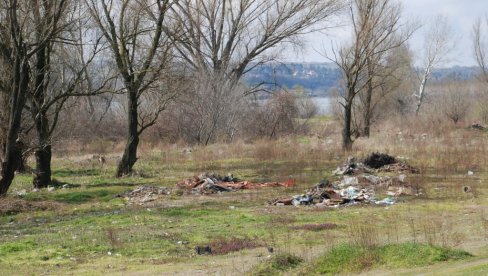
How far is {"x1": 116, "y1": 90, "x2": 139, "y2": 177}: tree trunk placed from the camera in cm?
2492

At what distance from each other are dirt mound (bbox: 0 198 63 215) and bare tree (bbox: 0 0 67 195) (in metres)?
1.46

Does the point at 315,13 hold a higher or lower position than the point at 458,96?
higher

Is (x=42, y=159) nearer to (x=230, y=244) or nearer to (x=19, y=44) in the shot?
(x=19, y=44)

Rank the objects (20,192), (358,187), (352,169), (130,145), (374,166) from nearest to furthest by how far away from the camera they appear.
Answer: (358,187)
(20,192)
(352,169)
(374,166)
(130,145)

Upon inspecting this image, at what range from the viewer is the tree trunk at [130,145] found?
81.8ft

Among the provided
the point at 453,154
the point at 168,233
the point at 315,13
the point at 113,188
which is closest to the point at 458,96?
the point at 315,13

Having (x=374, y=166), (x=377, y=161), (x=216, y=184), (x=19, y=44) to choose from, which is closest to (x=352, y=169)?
(x=374, y=166)

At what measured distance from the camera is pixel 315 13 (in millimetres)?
40062

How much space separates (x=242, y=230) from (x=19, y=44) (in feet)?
30.4

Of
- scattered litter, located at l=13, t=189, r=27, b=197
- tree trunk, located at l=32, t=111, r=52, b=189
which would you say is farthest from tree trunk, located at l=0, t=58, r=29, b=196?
tree trunk, located at l=32, t=111, r=52, b=189

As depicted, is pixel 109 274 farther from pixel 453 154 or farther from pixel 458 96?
pixel 458 96

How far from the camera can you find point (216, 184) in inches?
800

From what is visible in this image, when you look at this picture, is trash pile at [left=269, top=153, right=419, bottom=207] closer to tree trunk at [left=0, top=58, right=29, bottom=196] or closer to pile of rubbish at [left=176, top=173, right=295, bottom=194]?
pile of rubbish at [left=176, top=173, right=295, bottom=194]

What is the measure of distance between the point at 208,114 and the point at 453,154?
56.6ft
